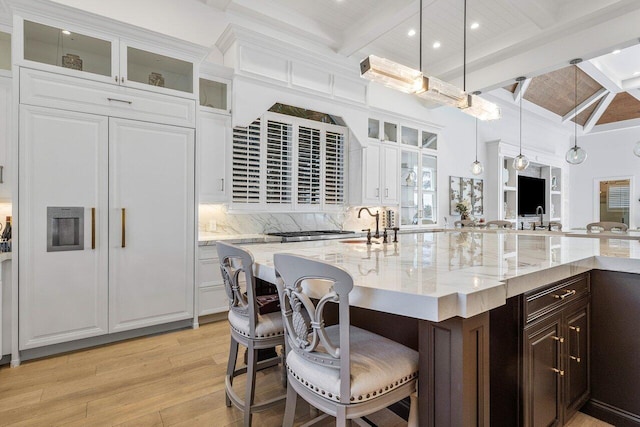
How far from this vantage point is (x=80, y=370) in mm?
2438

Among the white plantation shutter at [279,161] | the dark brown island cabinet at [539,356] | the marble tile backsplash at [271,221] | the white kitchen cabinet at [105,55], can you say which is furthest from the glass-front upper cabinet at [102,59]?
the dark brown island cabinet at [539,356]

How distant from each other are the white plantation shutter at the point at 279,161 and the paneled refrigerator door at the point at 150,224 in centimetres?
101

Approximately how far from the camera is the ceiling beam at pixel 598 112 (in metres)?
8.02

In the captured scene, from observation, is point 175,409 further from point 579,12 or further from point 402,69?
point 579,12

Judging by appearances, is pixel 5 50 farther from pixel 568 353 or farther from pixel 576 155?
→ pixel 576 155

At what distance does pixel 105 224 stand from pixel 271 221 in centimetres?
201

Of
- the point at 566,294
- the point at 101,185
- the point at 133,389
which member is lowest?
the point at 133,389

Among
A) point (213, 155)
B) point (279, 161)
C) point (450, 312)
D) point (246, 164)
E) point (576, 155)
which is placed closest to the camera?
point (450, 312)

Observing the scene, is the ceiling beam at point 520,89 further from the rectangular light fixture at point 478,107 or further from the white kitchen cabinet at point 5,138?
the white kitchen cabinet at point 5,138

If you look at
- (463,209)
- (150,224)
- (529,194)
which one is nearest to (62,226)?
(150,224)

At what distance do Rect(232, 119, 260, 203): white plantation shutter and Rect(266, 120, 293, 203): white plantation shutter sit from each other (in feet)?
0.50

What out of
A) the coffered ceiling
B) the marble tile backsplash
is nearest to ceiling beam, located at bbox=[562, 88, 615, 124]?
the coffered ceiling

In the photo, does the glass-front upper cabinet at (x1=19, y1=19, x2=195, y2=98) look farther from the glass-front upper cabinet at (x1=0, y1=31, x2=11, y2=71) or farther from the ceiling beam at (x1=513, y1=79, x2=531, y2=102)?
the ceiling beam at (x1=513, y1=79, x2=531, y2=102)

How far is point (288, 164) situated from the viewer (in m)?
4.20
